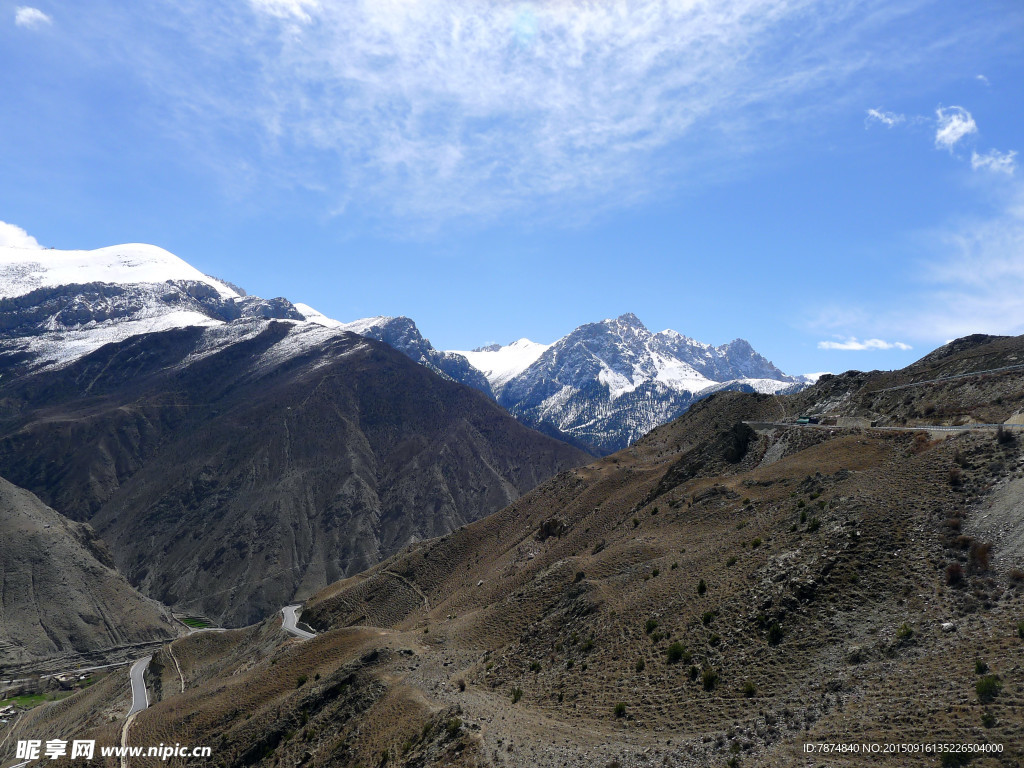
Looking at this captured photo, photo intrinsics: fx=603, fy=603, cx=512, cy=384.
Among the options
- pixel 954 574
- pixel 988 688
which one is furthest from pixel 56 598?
pixel 988 688

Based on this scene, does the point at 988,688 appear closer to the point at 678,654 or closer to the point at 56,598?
the point at 678,654

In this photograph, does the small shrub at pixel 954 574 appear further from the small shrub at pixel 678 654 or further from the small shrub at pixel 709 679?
the small shrub at pixel 678 654

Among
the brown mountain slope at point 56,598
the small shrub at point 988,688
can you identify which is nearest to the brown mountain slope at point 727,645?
the small shrub at point 988,688

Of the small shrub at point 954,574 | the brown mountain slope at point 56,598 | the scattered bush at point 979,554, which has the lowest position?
the brown mountain slope at point 56,598

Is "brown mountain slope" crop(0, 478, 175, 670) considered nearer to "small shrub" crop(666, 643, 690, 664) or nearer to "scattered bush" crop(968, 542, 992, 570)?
"small shrub" crop(666, 643, 690, 664)

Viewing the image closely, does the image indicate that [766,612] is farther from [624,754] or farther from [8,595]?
[8,595]

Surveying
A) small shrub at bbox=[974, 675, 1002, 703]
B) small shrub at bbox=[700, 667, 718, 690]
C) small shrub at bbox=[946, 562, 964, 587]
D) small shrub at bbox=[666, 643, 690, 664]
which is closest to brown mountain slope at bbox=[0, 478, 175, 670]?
small shrub at bbox=[666, 643, 690, 664]
